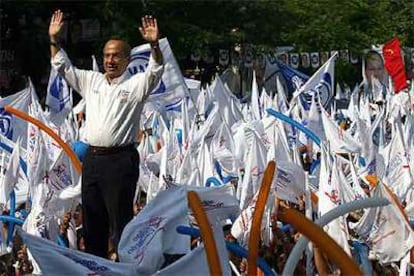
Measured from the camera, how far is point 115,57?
189 inches

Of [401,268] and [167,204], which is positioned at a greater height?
[167,204]

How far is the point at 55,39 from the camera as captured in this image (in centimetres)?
511

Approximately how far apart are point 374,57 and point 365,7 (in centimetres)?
327

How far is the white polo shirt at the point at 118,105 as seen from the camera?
191 inches

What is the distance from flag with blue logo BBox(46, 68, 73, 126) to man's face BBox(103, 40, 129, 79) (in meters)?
5.36

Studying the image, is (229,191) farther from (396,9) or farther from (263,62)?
(396,9)

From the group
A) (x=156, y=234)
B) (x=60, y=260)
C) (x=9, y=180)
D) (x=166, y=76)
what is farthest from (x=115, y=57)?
(x=166, y=76)

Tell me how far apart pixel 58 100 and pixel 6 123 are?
1.39m

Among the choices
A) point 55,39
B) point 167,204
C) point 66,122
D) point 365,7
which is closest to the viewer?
point 167,204

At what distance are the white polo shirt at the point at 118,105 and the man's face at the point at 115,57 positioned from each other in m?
0.07

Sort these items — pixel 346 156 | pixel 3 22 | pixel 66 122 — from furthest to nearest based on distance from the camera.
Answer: pixel 3 22, pixel 66 122, pixel 346 156

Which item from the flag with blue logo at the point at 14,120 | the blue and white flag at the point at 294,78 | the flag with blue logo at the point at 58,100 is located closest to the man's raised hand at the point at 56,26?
the flag with blue logo at the point at 14,120

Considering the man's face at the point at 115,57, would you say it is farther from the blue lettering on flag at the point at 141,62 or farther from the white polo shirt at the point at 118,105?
the blue lettering on flag at the point at 141,62

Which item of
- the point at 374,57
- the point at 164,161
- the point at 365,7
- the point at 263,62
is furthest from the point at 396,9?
the point at 164,161
